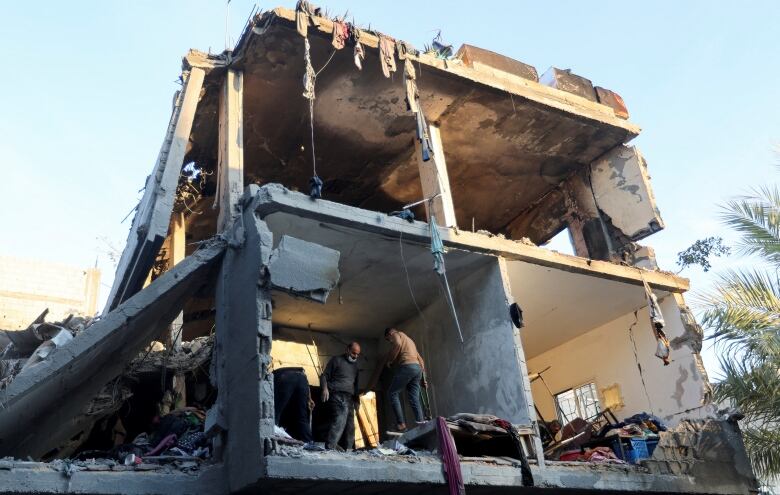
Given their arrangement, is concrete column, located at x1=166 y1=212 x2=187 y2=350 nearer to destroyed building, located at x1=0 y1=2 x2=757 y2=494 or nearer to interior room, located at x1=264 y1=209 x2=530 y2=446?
destroyed building, located at x1=0 y1=2 x2=757 y2=494

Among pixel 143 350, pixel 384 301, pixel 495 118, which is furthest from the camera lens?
pixel 495 118

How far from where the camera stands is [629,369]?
1276 cm

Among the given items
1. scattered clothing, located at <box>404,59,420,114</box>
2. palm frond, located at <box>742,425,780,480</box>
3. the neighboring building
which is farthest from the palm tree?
the neighboring building

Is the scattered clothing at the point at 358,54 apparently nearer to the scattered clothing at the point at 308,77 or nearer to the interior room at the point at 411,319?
the scattered clothing at the point at 308,77

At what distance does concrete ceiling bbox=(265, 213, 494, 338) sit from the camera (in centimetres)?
963

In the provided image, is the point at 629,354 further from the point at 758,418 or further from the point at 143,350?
the point at 143,350

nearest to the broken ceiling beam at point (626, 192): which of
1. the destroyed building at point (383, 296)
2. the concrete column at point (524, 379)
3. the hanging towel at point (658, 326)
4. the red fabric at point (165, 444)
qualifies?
the destroyed building at point (383, 296)

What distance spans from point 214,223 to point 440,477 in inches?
313

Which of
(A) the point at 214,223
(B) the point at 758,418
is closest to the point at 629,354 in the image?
(B) the point at 758,418

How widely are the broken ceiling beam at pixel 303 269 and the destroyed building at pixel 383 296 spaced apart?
0.09ft

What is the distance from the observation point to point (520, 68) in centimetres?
1311

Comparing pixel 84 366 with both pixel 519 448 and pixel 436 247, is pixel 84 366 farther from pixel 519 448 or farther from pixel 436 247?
pixel 519 448

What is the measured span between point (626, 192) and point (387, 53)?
5.52 meters

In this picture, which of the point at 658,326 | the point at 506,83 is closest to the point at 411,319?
the point at 658,326
